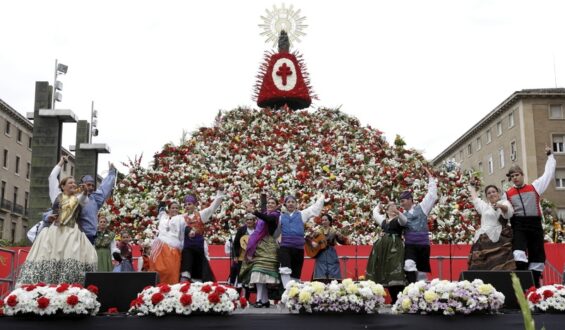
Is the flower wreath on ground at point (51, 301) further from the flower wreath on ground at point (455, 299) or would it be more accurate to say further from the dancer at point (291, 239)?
the dancer at point (291, 239)

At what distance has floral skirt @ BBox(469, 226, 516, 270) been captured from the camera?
372 inches

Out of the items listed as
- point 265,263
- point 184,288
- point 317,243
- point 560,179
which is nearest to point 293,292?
point 184,288

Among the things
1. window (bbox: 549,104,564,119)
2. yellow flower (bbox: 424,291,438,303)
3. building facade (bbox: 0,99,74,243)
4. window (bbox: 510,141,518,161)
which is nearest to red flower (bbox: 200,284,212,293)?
yellow flower (bbox: 424,291,438,303)

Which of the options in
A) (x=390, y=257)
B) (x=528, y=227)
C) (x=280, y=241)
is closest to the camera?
(x=528, y=227)

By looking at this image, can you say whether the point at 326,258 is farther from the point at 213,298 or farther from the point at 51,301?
the point at 51,301

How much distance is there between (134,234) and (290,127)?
744 centimetres

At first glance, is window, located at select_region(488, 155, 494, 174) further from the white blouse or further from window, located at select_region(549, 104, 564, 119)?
the white blouse

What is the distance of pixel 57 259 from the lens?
842 centimetres

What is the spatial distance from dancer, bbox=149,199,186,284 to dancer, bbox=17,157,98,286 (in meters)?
1.59

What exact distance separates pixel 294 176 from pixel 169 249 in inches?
341

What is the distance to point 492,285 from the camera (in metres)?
7.72

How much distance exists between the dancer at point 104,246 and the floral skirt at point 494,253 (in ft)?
22.4

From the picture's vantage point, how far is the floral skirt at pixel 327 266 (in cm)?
1144

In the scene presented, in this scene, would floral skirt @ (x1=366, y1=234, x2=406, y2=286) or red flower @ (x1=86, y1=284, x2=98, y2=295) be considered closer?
red flower @ (x1=86, y1=284, x2=98, y2=295)
